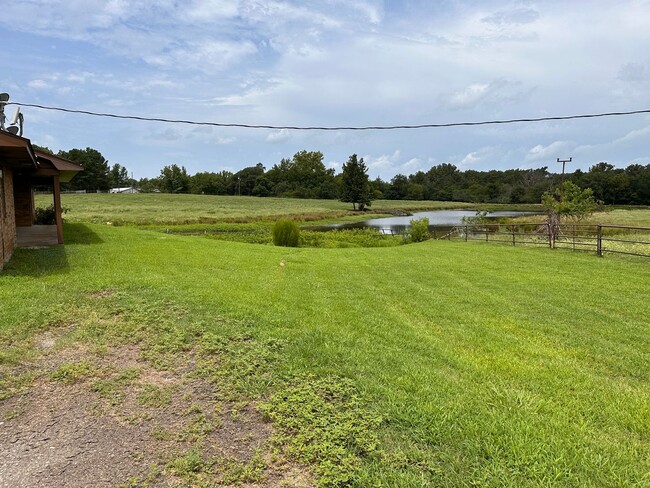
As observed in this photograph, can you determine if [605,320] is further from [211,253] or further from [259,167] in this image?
[259,167]

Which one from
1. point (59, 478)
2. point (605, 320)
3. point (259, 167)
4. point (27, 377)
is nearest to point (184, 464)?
point (59, 478)

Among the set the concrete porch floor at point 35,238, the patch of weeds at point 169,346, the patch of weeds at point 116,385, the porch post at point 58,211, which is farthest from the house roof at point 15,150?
the patch of weeds at point 116,385

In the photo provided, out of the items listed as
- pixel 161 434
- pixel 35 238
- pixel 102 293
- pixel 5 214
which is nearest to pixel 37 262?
pixel 5 214

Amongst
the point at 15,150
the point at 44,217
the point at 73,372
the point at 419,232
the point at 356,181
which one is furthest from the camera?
the point at 356,181

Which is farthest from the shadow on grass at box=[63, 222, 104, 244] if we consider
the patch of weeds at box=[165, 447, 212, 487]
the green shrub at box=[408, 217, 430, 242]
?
the green shrub at box=[408, 217, 430, 242]

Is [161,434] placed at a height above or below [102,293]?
below

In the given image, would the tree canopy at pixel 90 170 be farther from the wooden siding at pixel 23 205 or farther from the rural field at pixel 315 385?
the rural field at pixel 315 385

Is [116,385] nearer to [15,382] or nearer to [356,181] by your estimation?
[15,382]

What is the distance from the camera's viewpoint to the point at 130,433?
2.88 m

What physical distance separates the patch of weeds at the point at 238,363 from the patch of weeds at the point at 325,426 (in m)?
0.28

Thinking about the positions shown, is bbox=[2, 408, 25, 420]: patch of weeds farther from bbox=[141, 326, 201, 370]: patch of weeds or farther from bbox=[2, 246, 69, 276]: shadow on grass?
bbox=[2, 246, 69, 276]: shadow on grass

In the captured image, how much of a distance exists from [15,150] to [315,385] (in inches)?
292

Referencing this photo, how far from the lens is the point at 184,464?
252 centimetres

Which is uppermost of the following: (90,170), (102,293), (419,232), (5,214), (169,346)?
(90,170)
